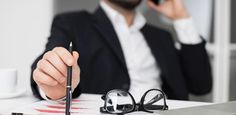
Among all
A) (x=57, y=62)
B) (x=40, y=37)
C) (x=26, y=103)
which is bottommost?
(x=26, y=103)

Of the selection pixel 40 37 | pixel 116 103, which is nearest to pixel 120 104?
pixel 116 103

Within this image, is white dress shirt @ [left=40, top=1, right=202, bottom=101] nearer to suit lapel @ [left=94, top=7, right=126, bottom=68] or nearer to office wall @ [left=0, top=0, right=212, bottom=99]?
suit lapel @ [left=94, top=7, right=126, bottom=68]

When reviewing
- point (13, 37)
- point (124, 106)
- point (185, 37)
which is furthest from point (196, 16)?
point (124, 106)

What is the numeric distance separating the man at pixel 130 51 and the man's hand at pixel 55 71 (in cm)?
40

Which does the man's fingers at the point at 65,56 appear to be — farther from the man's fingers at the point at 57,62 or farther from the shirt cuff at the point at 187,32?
the shirt cuff at the point at 187,32

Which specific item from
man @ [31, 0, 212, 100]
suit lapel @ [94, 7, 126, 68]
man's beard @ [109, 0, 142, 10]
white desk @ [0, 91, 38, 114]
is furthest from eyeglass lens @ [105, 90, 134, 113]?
man's beard @ [109, 0, 142, 10]

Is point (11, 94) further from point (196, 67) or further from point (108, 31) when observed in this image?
point (196, 67)

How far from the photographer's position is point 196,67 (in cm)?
162

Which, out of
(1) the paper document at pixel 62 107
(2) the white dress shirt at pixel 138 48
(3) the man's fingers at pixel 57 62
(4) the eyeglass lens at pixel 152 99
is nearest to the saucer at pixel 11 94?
(1) the paper document at pixel 62 107

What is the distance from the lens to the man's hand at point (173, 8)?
1648mm

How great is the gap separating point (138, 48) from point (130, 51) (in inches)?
2.7

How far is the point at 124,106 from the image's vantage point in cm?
74

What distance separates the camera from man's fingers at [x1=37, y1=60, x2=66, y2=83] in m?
0.76

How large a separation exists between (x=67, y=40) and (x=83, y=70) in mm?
129
